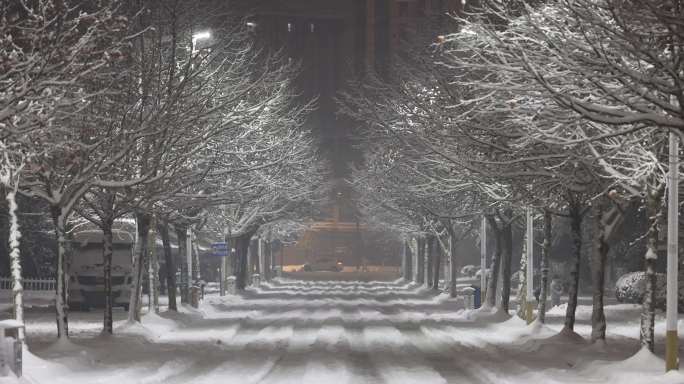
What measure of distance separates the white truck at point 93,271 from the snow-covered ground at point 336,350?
1696mm

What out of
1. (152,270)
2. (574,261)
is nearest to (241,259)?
(152,270)

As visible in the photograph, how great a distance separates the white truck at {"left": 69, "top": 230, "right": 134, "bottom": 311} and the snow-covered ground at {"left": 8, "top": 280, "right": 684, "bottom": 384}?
170 cm

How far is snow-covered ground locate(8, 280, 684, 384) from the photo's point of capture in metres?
21.2

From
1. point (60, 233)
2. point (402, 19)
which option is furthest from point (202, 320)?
point (402, 19)

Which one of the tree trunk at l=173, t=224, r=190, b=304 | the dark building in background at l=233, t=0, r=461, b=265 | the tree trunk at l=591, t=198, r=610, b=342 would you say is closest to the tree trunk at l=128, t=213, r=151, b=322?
the tree trunk at l=173, t=224, r=190, b=304

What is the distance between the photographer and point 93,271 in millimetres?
44281

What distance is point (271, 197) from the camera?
60.2 metres

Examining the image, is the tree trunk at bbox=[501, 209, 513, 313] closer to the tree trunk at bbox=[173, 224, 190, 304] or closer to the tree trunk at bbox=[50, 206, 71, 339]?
the tree trunk at bbox=[173, 224, 190, 304]

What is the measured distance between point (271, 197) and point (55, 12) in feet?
142

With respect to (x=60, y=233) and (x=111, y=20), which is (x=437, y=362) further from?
(x=111, y=20)

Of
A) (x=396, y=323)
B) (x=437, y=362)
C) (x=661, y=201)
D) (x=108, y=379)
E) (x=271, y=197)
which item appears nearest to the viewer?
(x=108, y=379)

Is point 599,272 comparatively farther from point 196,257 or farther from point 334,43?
point 334,43

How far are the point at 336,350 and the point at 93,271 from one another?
18803 mm

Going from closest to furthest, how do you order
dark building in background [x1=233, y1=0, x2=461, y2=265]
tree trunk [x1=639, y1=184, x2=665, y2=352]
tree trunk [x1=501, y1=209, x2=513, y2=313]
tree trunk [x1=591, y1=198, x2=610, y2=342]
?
tree trunk [x1=639, y1=184, x2=665, y2=352], tree trunk [x1=591, y1=198, x2=610, y2=342], tree trunk [x1=501, y1=209, x2=513, y2=313], dark building in background [x1=233, y1=0, x2=461, y2=265]
